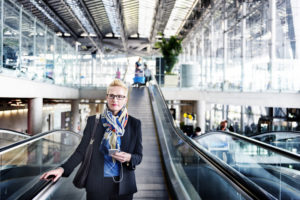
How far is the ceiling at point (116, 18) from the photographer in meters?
18.9

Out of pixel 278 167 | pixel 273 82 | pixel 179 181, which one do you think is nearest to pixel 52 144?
pixel 179 181

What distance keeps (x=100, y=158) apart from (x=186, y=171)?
2.34 meters

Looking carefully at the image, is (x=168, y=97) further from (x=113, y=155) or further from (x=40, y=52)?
(x=113, y=155)

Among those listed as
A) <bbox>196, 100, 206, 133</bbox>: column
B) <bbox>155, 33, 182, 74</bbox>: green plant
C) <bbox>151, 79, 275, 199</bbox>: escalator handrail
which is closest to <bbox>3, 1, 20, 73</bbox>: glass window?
<bbox>151, 79, 275, 199</bbox>: escalator handrail

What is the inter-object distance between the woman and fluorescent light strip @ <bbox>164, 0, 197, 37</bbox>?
19.0m

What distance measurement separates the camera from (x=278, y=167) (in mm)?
4914

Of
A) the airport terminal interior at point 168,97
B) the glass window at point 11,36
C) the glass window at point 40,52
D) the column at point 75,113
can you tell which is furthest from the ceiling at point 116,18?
the glass window at point 11,36

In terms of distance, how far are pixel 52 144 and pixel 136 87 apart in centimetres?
867

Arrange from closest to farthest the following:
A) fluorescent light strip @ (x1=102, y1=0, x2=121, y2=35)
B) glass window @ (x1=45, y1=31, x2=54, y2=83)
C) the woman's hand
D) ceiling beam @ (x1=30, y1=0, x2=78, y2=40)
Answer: the woman's hand → glass window @ (x1=45, y1=31, x2=54, y2=83) → ceiling beam @ (x1=30, y1=0, x2=78, y2=40) → fluorescent light strip @ (x1=102, y1=0, x2=121, y2=35)

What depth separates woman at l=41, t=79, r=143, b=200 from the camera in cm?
206

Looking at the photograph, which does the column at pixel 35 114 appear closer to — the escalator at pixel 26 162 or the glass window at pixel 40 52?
Answer: the glass window at pixel 40 52

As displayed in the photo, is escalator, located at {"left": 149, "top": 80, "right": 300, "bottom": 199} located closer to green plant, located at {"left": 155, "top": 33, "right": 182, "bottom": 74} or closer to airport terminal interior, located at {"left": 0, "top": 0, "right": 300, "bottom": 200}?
airport terminal interior, located at {"left": 0, "top": 0, "right": 300, "bottom": 200}

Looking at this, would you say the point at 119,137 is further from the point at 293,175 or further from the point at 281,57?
the point at 281,57

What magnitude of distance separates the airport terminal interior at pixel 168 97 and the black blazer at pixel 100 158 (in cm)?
79
